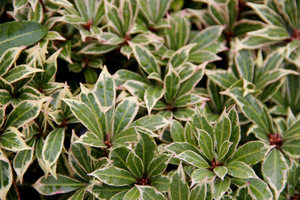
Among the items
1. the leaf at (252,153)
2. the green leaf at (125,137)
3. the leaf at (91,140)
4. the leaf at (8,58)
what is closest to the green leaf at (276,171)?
the leaf at (252,153)

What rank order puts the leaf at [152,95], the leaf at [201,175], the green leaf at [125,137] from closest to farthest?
the leaf at [201,175] < the green leaf at [125,137] < the leaf at [152,95]

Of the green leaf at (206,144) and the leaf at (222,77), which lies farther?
the leaf at (222,77)

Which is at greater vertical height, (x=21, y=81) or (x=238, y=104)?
(x=21, y=81)

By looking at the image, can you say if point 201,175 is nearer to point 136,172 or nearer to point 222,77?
point 136,172

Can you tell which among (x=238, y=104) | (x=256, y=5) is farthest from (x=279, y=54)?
(x=238, y=104)

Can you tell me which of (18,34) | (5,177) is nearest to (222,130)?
(5,177)

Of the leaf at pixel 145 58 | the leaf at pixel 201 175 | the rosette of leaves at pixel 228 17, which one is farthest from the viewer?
the rosette of leaves at pixel 228 17

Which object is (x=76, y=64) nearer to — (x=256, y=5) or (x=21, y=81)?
(x=21, y=81)

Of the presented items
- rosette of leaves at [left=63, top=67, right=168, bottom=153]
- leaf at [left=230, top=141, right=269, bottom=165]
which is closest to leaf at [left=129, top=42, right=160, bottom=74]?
rosette of leaves at [left=63, top=67, right=168, bottom=153]

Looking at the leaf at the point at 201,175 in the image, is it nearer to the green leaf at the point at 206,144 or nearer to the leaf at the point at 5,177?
the green leaf at the point at 206,144
